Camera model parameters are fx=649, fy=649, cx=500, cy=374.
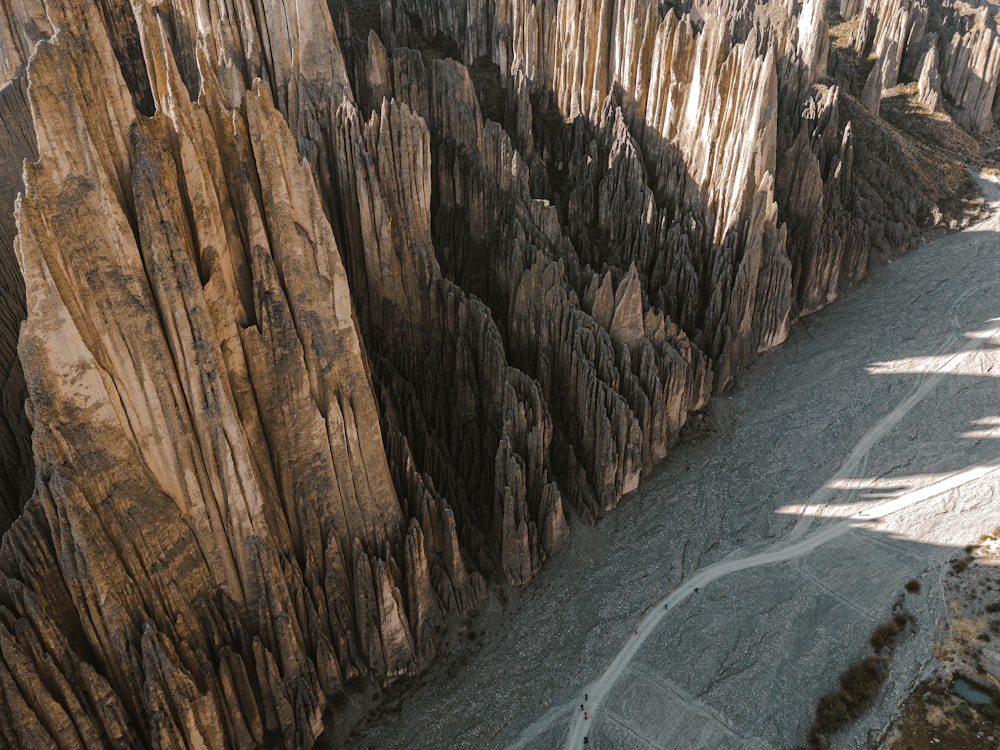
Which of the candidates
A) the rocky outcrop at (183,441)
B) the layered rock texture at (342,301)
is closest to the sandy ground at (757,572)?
the layered rock texture at (342,301)

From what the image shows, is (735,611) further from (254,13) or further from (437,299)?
(254,13)

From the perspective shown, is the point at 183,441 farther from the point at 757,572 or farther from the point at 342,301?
the point at 757,572

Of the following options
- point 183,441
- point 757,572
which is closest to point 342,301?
point 183,441

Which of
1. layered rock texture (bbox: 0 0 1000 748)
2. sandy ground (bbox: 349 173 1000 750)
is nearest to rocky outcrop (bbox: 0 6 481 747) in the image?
layered rock texture (bbox: 0 0 1000 748)

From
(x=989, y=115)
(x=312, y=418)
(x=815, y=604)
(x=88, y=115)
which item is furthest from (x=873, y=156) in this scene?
(x=88, y=115)

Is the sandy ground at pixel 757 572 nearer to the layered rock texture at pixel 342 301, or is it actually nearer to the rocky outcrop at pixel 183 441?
the layered rock texture at pixel 342 301

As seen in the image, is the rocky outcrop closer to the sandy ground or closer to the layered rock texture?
the layered rock texture
